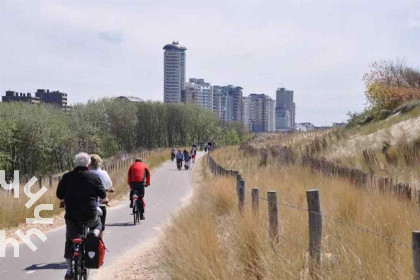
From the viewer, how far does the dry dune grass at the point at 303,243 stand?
479 centimetres

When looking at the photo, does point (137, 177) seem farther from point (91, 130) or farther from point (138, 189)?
point (91, 130)

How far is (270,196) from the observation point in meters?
7.10

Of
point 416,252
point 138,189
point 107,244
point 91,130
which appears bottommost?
point 107,244

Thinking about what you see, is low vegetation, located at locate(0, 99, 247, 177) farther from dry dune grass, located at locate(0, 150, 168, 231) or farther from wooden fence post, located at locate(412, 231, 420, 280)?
wooden fence post, located at locate(412, 231, 420, 280)

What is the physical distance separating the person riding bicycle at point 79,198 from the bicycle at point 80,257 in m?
0.09

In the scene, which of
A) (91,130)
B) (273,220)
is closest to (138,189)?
(273,220)

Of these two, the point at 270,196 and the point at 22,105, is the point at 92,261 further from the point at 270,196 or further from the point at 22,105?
the point at 22,105

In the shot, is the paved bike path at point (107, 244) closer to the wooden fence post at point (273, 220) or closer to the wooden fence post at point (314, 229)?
the wooden fence post at point (273, 220)

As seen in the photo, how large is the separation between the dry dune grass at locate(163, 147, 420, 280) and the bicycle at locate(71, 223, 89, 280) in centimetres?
110

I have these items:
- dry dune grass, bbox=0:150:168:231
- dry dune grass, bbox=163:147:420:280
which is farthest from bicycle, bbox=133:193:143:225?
dry dune grass, bbox=163:147:420:280

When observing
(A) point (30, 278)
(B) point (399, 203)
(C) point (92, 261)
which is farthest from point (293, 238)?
(A) point (30, 278)

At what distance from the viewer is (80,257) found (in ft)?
24.0

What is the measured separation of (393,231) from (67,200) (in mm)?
4027

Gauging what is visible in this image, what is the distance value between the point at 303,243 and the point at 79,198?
116 inches
